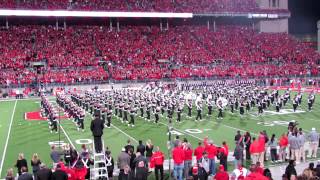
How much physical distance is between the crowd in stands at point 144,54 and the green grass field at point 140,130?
60.2 ft

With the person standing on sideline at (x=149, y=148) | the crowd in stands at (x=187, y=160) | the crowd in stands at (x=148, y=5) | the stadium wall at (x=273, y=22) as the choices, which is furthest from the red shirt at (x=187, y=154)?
the stadium wall at (x=273, y=22)

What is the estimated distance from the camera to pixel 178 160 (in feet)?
36.8

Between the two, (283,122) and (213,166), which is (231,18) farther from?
(213,166)

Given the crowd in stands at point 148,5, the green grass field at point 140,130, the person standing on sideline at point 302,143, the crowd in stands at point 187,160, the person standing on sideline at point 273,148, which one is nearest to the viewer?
the crowd in stands at point 187,160

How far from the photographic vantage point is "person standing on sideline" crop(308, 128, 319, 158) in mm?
14109

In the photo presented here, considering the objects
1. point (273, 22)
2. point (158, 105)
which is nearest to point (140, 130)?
point (158, 105)

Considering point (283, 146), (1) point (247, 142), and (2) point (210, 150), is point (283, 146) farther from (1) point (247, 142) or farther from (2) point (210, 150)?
(2) point (210, 150)

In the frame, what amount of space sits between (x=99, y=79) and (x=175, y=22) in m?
22.1

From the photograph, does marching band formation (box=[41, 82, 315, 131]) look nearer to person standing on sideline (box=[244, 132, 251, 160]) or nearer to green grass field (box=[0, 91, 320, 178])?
green grass field (box=[0, 91, 320, 178])

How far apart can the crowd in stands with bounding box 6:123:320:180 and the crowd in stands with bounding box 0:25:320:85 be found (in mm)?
29592

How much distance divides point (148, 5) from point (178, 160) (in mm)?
48136

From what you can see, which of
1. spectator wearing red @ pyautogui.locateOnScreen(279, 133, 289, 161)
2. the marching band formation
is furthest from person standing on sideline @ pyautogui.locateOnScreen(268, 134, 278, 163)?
the marching band formation

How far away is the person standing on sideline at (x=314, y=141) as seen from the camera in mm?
14109

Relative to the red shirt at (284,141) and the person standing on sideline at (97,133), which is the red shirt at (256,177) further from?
the red shirt at (284,141)
